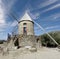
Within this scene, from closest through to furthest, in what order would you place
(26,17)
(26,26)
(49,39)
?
(26,26) < (26,17) < (49,39)

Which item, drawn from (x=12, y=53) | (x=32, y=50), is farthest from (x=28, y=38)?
(x=12, y=53)

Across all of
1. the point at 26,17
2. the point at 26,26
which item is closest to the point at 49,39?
the point at 26,17

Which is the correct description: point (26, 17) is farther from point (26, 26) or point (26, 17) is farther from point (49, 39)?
point (49, 39)

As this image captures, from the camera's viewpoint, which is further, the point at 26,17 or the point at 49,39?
the point at 49,39

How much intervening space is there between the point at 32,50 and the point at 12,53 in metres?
4.43

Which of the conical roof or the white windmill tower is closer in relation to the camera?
the white windmill tower

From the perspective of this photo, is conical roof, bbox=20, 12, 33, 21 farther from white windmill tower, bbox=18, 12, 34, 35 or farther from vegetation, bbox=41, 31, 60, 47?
vegetation, bbox=41, 31, 60, 47

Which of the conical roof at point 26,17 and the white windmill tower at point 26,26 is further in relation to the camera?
the conical roof at point 26,17

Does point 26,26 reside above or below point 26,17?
below

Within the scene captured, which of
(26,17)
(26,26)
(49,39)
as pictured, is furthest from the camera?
(49,39)

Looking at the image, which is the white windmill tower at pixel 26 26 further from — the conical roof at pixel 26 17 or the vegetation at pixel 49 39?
the vegetation at pixel 49 39

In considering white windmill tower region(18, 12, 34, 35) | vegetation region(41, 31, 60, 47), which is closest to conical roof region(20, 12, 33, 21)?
white windmill tower region(18, 12, 34, 35)

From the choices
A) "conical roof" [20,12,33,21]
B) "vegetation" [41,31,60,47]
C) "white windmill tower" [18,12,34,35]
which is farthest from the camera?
"vegetation" [41,31,60,47]

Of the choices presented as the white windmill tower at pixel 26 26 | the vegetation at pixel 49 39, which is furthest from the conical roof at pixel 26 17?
the vegetation at pixel 49 39
